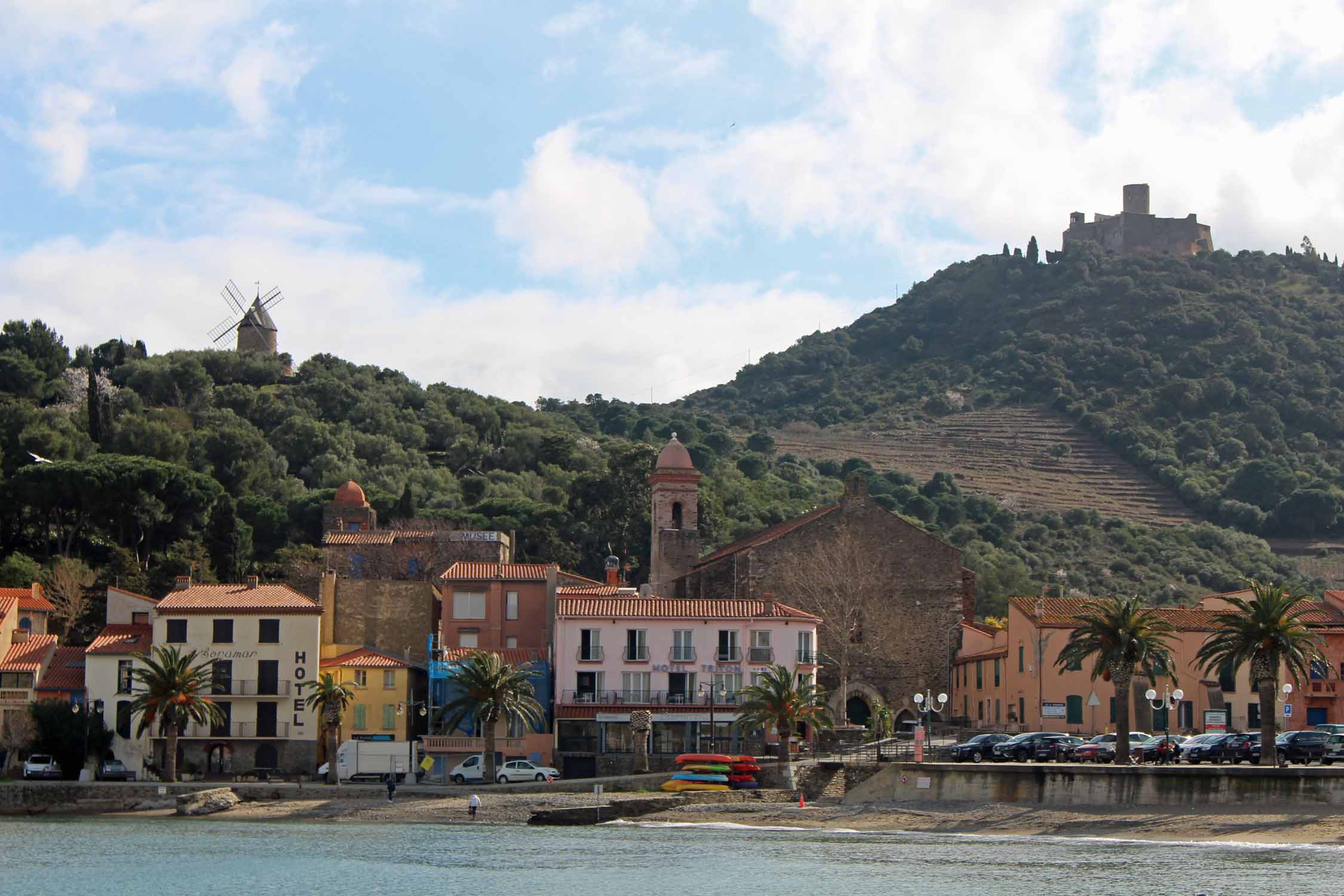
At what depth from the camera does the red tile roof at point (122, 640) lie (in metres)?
71.4

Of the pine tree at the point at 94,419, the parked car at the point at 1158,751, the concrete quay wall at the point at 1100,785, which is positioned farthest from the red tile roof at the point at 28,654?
the parked car at the point at 1158,751

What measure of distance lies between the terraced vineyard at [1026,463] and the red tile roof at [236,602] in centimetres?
9883

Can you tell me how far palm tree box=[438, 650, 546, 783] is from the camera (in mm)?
65312

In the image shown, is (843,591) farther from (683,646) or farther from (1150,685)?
(1150,685)

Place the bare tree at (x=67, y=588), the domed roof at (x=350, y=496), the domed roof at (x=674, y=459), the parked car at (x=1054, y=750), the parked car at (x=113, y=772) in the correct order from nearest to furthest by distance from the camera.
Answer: the parked car at (x=1054, y=750), the parked car at (x=113, y=772), the bare tree at (x=67, y=588), the domed roof at (x=674, y=459), the domed roof at (x=350, y=496)

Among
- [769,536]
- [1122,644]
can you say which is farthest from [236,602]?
[1122,644]

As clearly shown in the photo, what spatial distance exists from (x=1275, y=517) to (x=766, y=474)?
45.9 meters

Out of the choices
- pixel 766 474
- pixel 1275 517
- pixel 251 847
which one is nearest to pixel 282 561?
pixel 251 847

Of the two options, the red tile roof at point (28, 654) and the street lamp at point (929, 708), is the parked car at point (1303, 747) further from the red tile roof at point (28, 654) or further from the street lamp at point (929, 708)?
the red tile roof at point (28, 654)

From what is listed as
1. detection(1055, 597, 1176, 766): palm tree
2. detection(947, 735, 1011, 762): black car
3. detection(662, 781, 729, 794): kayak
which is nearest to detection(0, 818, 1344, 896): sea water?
detection(662, 781, 729, 794): kayak

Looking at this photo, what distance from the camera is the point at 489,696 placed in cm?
6525

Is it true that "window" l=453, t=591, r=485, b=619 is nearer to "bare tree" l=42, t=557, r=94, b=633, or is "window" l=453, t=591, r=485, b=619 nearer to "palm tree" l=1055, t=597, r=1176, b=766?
"bare tree" l=42, t=557, r=94, b=633

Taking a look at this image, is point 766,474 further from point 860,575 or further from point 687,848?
point 687,848

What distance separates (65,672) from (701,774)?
90.0ft
